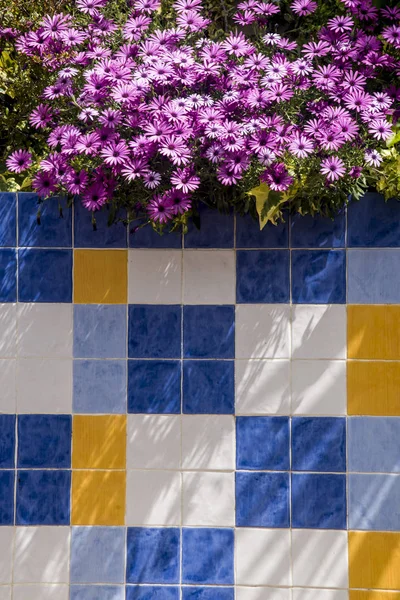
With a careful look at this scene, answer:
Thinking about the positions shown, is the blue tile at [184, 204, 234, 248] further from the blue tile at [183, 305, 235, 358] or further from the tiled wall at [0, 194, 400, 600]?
the blue tile at [183, 305, 235, 358]

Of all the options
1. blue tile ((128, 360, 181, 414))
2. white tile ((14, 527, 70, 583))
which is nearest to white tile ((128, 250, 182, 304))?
blue tile ((128, 360, 181, 414))

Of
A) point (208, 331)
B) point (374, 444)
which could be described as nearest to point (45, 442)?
point (208, 331)

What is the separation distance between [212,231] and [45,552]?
50.4 inches

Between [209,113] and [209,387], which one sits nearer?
[209,113]

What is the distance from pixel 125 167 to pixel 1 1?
0.89 meters

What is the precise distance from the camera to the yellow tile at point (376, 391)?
2324 mm

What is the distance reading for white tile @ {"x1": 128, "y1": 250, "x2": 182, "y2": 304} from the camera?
7.72 feet

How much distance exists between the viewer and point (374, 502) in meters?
2.32

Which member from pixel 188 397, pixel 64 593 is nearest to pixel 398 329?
pixel 188 397

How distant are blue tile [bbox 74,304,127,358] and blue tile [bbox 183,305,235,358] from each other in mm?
227

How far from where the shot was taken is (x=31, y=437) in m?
2.36

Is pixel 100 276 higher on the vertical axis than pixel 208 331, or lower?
higher

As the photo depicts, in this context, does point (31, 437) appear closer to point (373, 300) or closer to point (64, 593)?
point (64, 593)

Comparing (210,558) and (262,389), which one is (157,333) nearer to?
(262,389)
